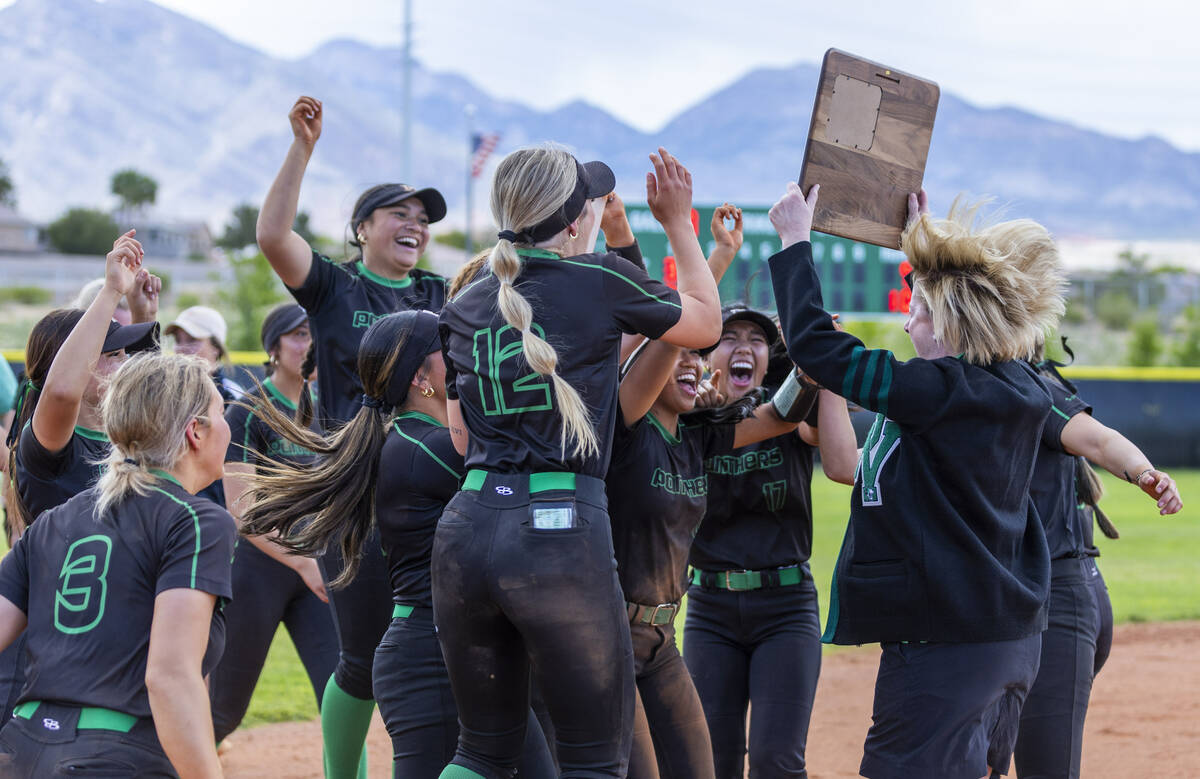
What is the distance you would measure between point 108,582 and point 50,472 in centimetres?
109

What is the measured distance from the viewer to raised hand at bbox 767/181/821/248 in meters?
3.17

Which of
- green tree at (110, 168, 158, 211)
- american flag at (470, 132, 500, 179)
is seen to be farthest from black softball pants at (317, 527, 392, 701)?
green tree at (110, 168, 158, 211)

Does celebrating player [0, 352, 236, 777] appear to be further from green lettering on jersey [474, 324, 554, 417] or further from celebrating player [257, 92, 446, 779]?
celebrating player [257, 92, 446, 779]

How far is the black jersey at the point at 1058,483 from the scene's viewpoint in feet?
12.5

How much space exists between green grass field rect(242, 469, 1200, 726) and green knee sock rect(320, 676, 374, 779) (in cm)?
257

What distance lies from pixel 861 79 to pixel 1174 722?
4826 mm

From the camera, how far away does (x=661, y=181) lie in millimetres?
3250

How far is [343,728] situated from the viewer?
4172 millimetres

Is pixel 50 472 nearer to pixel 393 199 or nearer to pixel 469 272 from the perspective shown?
pixel 469 272

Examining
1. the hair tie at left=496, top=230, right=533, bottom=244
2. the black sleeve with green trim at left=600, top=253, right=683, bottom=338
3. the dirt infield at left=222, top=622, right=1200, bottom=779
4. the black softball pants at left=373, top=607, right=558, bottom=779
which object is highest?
the hair tie at left=496, top=230, right=533, bottom=244

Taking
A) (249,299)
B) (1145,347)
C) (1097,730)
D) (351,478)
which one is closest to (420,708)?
(351,478)

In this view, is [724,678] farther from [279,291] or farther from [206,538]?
[279,291]

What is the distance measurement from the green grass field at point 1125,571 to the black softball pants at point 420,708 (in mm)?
3465

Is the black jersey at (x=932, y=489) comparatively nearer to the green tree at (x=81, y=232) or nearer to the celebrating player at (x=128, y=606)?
the celebrating player at (x=128, y=606)
